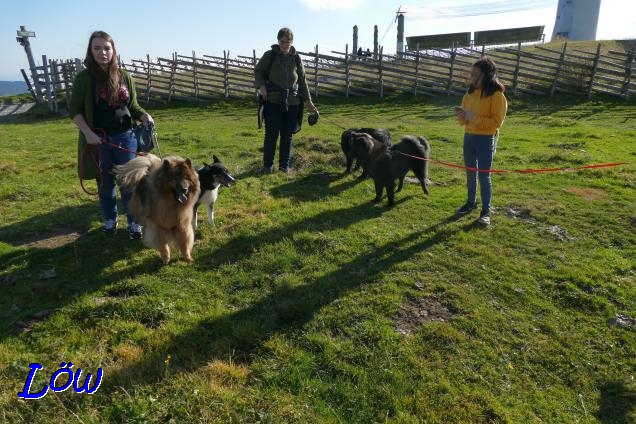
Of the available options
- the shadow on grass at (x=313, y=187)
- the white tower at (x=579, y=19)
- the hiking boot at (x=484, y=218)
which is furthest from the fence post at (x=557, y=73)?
the white tower at (x=579, y=19)

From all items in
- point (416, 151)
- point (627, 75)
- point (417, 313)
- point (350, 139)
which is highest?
point (627, 75)

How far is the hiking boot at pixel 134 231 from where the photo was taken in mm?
5184

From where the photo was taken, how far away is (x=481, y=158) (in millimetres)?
5652

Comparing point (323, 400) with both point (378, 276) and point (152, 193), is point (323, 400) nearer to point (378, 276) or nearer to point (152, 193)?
point (378, 276)

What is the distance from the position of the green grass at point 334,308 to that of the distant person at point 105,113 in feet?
2.90

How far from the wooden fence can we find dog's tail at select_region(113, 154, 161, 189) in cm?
1577

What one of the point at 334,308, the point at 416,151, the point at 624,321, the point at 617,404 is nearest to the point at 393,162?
the point at 416,151

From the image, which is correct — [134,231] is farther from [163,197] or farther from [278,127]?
[278,127]

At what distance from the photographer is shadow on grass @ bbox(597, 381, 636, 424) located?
3031 mm

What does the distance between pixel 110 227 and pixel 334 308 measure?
316 centimetres

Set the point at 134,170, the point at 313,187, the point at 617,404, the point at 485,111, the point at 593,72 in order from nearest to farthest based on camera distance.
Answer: the point at 617,404
the point at 134,170
the point at 485,111
the point at 313,187
the point at 593,72

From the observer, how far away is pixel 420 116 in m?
16.0

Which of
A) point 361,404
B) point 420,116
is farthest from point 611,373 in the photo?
point 420,116

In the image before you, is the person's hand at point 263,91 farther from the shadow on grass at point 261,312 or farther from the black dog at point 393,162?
the shadow on grass at point 261,312
